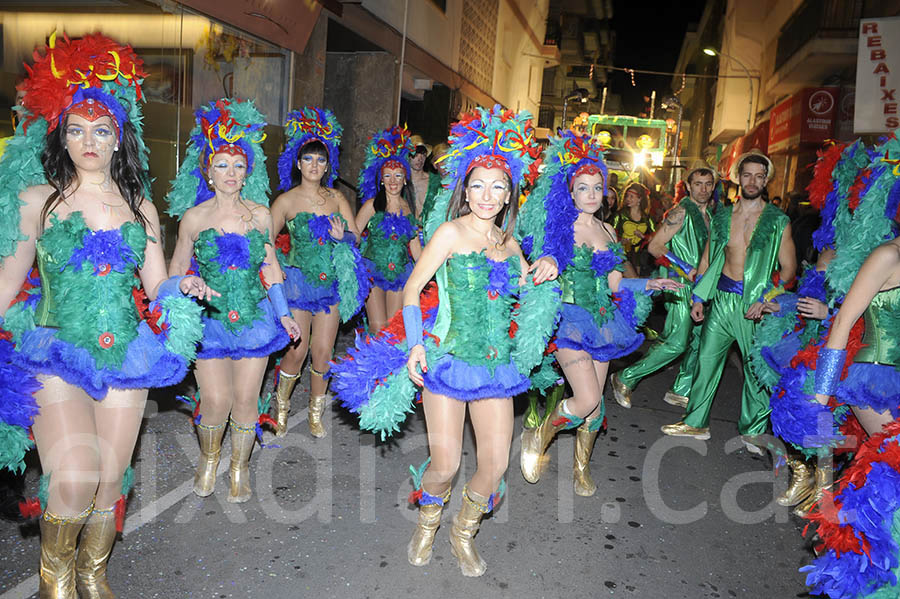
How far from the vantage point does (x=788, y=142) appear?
19562 mm

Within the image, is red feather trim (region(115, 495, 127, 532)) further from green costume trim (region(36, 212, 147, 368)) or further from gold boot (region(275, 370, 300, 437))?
gold boot (region(275, 370, 300, 437))

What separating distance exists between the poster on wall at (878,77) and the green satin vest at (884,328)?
8.11 metres

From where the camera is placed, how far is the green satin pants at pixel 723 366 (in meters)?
5.80

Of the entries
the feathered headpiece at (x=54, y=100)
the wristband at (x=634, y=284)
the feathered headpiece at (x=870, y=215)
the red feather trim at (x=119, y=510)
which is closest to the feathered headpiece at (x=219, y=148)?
A: the feathered headpiece at (x=54, y=100)

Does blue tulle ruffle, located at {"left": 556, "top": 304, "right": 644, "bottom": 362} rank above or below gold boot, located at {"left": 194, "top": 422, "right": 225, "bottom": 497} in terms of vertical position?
above

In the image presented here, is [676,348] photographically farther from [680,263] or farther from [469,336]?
[469,336]

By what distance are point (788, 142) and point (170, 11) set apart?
1688 centimetres

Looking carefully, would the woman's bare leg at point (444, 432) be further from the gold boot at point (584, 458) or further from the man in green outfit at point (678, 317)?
the man in green outfit at point (678, 317)

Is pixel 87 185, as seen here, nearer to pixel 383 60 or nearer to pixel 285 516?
pixel 285 516

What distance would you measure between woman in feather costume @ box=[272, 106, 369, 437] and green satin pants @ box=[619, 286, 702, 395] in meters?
3.06

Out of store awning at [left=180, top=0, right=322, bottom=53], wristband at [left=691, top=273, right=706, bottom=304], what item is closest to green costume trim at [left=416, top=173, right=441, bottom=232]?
wristband at [left=691, top=273, right=706, bottom=304]

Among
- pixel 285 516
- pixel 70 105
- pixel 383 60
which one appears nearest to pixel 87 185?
pixel 70 105

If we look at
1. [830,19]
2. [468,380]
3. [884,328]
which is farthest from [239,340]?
[830,19]

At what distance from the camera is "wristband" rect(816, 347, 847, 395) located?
138 inches
